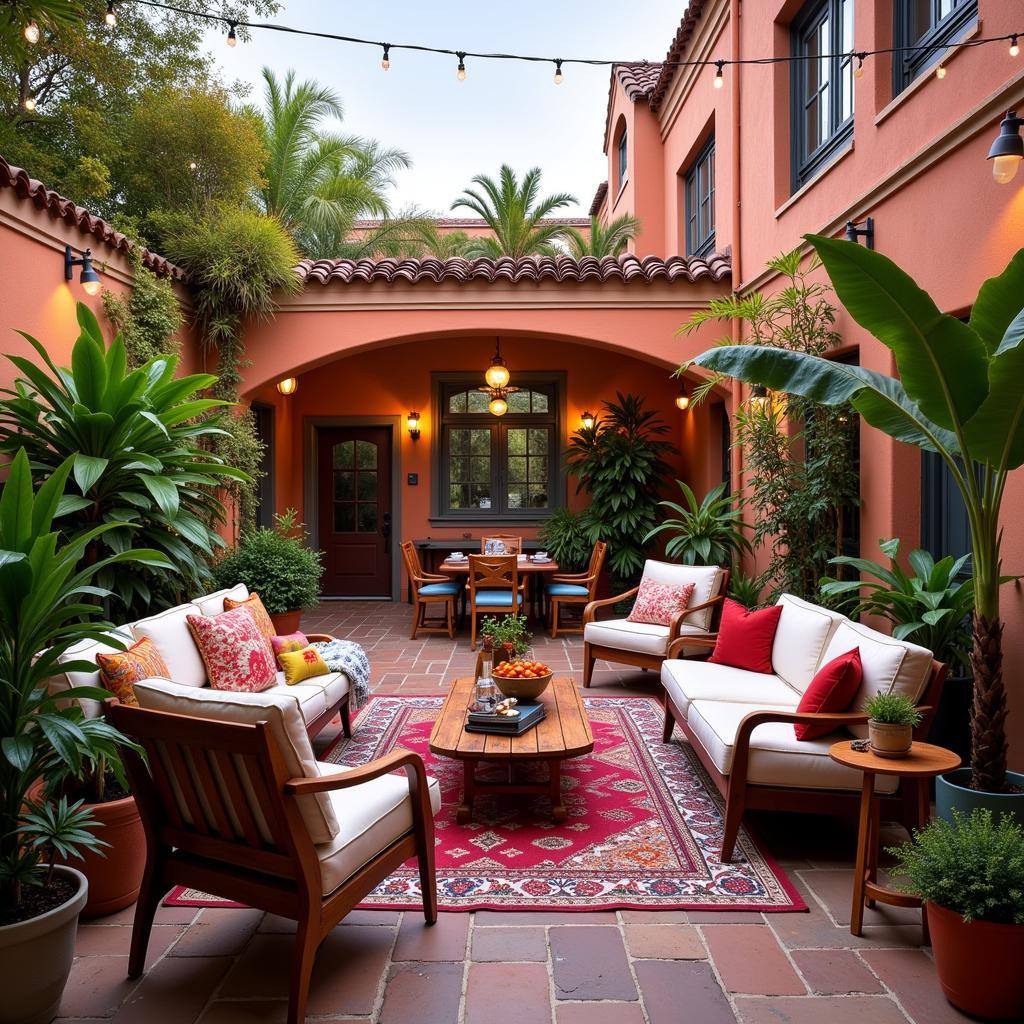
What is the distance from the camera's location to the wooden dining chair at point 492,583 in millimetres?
7684

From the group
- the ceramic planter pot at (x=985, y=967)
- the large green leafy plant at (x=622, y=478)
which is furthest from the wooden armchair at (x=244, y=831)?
the large green leafy plant at (x=622, y=478)

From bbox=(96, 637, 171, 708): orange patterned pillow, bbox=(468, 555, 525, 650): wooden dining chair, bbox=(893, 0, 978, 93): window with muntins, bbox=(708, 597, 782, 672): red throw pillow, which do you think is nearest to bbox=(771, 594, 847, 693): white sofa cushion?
bbox=(708, 597, 782, 672): red throw pillow

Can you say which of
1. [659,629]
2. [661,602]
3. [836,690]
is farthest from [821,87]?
[836,690]

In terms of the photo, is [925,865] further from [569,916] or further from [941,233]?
[941,233]

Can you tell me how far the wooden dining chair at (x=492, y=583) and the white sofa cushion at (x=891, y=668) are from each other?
4375mm

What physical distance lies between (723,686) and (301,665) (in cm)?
240

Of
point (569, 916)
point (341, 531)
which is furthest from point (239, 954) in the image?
point (341, 531)

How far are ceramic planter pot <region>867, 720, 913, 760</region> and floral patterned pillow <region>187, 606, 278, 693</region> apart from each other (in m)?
3.04

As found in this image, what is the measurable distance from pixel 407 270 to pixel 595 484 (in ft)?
10.9

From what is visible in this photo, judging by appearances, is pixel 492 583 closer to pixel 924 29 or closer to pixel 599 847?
pixel 599 847

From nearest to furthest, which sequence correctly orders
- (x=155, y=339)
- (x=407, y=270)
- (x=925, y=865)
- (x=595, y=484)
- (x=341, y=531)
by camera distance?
(x=925, y=865) → (x=155, y=339) → (x=407, y=270) → (x=595, y=484) → (x=341, y=531)

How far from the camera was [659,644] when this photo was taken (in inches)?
235

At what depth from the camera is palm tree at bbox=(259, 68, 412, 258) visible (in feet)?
41.0

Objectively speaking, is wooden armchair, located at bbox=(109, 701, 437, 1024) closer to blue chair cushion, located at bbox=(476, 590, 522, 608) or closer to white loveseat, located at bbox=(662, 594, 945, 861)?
white loveseat, located at bbox=(662, 594, 945, 861)
